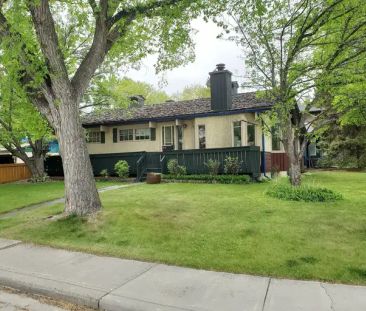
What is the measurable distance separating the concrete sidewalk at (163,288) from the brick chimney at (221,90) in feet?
45.1

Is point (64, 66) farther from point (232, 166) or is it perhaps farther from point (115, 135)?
point (115, 135)

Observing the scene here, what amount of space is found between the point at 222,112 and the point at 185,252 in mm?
12841

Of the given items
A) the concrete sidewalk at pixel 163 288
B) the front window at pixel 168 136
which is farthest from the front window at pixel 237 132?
the concrete sidewalk at pixel 163 288

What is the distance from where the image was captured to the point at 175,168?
1694 cm

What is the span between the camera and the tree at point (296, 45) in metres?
9.08

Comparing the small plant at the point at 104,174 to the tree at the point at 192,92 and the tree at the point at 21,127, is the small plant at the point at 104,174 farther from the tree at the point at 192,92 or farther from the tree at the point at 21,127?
the tree at the point at 192,92

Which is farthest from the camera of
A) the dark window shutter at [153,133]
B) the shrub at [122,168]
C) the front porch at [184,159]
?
the dark window shutter at [153,133]

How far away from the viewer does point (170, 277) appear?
477 cm

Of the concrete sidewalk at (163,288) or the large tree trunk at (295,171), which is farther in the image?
the large tree trunk at (295,171)

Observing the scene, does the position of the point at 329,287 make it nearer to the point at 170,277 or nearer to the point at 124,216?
the point at 170,277

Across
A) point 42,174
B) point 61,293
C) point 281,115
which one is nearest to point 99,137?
point 42,174

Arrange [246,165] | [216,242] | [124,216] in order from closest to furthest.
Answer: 1. [216,242]
2. [124,216]
3. [246,165]

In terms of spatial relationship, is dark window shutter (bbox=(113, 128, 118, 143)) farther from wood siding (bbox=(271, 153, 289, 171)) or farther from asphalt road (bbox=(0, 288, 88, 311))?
asphalt road (bbox=(0, 288, 88, 311))

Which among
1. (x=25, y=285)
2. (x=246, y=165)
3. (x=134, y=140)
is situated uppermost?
(x=134, y=140)
